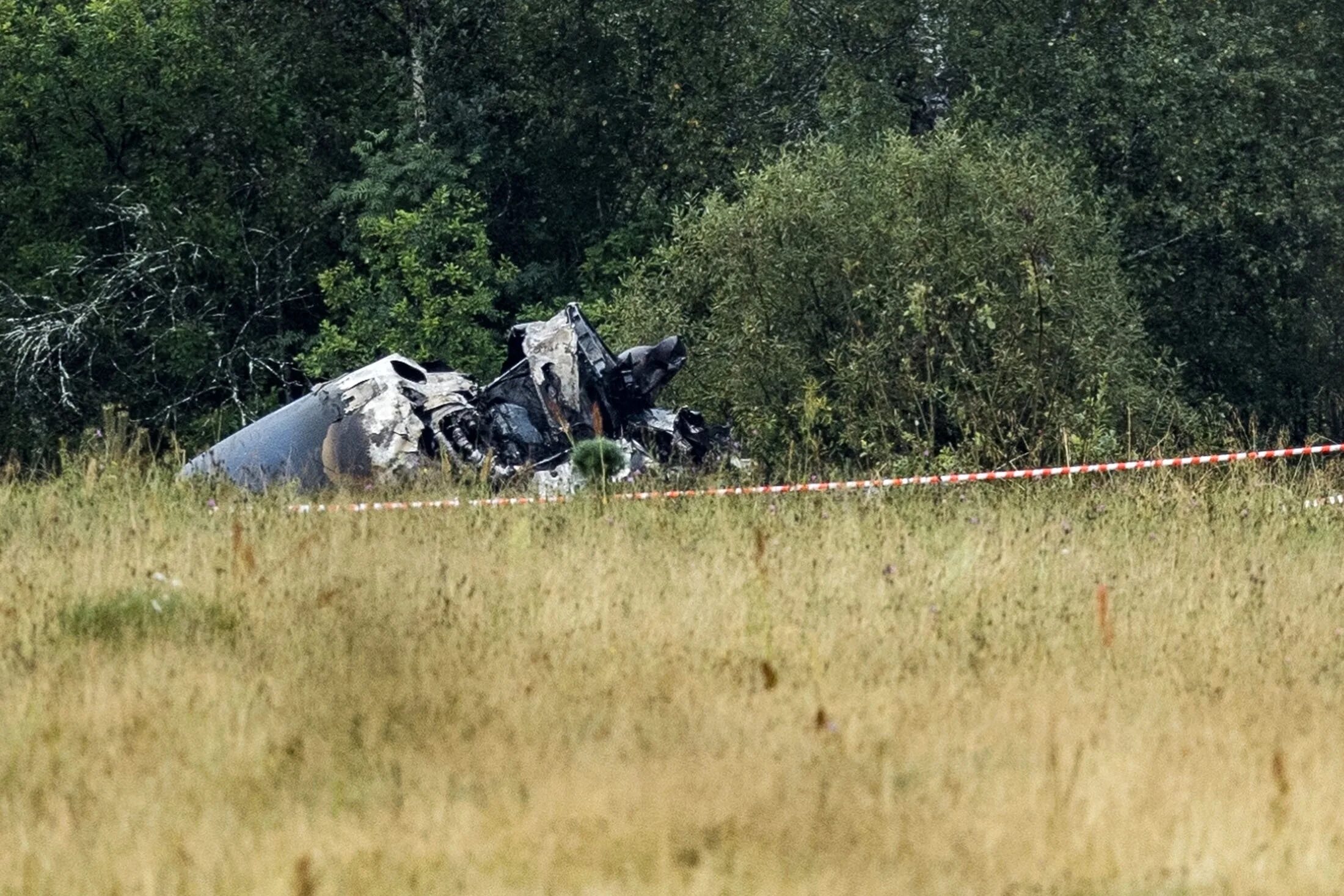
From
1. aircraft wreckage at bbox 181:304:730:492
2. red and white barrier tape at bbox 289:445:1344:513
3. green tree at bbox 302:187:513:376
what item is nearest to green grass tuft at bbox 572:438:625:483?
red and white barrier tape at bbox 289:445:1344:513

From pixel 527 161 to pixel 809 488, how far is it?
19.4m

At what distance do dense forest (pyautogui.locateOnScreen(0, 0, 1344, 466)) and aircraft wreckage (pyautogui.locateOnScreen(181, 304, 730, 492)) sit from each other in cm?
536

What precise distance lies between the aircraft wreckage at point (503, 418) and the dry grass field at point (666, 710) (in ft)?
20.1

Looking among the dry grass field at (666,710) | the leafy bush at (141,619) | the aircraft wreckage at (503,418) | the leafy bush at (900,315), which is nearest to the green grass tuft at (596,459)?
the leafy bush at (900,315)

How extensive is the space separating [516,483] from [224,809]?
8.89 meters

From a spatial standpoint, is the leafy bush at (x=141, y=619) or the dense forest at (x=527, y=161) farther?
the dense forest at (x=527, y=161)

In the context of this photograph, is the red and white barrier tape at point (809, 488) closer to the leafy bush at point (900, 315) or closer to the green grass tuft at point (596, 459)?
the green grass tuft at point (596, 459)

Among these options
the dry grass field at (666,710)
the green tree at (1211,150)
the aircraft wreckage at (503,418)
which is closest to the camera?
the dry grass field at (666,710)

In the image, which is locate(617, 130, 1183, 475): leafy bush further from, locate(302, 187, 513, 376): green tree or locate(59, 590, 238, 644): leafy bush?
locate(302, 187, 513, 376): green tree

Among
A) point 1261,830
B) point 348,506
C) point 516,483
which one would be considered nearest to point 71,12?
point 516,483

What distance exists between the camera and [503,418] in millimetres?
16188

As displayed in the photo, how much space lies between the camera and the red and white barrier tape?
33.6 feet

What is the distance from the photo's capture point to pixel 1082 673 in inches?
261

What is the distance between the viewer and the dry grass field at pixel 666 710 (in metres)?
4.68
